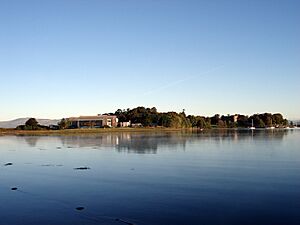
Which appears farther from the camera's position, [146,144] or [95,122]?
[95,122]

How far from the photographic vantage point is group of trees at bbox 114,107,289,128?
116 metres

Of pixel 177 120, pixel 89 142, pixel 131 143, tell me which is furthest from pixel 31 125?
pixel 131 143

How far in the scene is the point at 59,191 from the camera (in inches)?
460

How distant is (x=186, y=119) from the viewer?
12612 cm

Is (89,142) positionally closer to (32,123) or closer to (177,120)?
(32,123)

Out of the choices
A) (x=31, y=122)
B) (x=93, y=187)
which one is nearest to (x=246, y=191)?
(x=93, y=187)

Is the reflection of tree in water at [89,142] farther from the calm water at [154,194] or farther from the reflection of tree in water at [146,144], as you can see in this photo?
the calm water at [154,194]

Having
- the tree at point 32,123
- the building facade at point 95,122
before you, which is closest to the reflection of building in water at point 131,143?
the tree at point 32,123

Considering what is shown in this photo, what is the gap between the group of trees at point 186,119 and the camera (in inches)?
4567

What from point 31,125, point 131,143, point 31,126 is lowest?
point 131,143

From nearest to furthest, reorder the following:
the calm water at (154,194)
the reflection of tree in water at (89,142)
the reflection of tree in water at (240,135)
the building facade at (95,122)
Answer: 1. the calm water at (154,194)
2. the reflection of tree in water at (89,142)
3. the reflection of tree in water at (240,135)
4. the building facade at (95,122)

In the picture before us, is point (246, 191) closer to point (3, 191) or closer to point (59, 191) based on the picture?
point (59, 191)

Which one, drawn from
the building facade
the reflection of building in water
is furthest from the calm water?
the building facade

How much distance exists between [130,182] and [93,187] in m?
1.47
